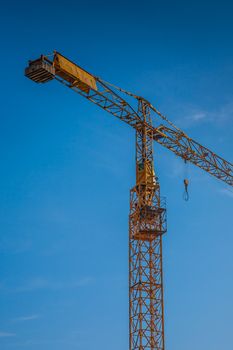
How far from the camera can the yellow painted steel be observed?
5331cm

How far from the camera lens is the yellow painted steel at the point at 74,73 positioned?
53312mm

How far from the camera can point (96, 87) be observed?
57.6 metres

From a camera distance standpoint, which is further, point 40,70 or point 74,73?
point 74,73

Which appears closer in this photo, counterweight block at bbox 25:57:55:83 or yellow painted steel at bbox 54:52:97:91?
counterweight block at bbox 25:57:55:83

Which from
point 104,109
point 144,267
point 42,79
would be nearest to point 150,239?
point 144,267

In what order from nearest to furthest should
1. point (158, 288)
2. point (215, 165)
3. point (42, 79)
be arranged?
point (42, 79)
point (158, 288)
point (215, 165)

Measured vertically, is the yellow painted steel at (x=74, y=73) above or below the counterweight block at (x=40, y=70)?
above

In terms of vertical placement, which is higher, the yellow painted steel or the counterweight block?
the yellow painted steel

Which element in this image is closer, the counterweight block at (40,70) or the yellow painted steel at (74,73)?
the counterweight block at (40,70)

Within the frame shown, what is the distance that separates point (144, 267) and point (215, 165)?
1802 centimetres

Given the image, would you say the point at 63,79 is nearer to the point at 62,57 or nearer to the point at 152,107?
the point at 62,57

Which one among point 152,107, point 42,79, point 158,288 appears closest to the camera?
point 42,79

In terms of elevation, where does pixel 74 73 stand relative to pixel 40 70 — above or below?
above

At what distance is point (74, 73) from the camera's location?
55.0 meters
